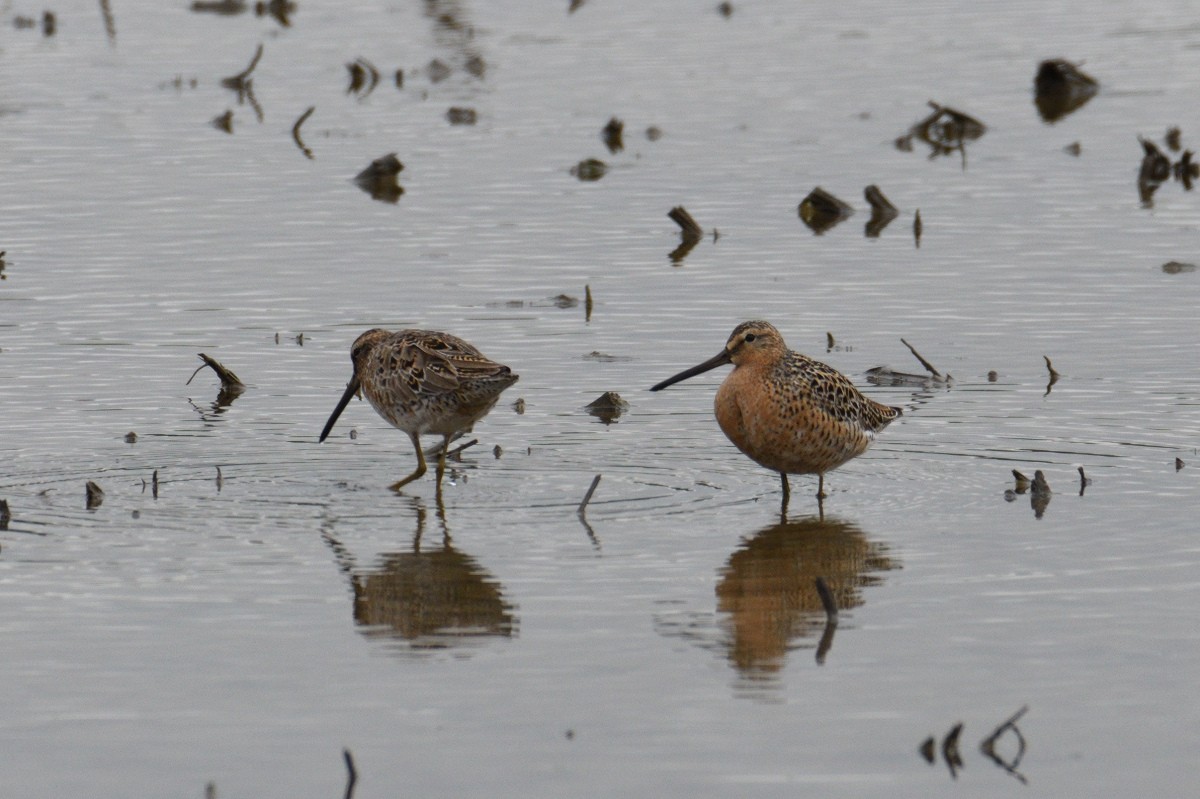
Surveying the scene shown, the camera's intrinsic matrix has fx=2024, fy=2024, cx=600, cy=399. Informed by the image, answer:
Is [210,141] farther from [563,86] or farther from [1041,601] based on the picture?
[1041,601]

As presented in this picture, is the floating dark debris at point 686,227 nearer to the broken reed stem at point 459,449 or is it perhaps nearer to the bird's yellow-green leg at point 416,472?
the broken reed stem at point 459,449

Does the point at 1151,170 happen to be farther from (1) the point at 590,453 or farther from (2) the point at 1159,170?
(1) the point at 590,453

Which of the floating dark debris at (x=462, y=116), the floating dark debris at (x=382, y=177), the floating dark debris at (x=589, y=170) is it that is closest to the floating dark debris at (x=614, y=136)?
the floating dark debris at (x=589, y=170)

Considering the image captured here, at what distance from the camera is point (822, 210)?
14.5 metres

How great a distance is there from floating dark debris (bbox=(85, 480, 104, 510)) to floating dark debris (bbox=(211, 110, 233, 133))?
9.74m

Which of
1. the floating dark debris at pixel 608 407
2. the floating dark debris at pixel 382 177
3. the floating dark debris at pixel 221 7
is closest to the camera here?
the floating dark debris at pixel 608 407

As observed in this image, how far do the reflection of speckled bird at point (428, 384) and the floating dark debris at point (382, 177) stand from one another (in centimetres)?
605

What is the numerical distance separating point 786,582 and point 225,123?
11508 millimetres

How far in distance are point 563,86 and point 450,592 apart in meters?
12.7

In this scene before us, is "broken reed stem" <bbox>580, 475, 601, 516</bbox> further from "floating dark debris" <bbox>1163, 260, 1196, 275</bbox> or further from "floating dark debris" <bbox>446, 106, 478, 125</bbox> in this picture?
"floating dark debris" <bbox>446, 106, 478, 125</bbox>

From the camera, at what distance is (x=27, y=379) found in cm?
1060

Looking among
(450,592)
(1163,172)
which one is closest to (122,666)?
(450,592)

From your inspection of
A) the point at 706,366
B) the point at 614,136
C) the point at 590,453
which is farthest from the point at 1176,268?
the point at 614,136

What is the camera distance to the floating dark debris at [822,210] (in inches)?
564
